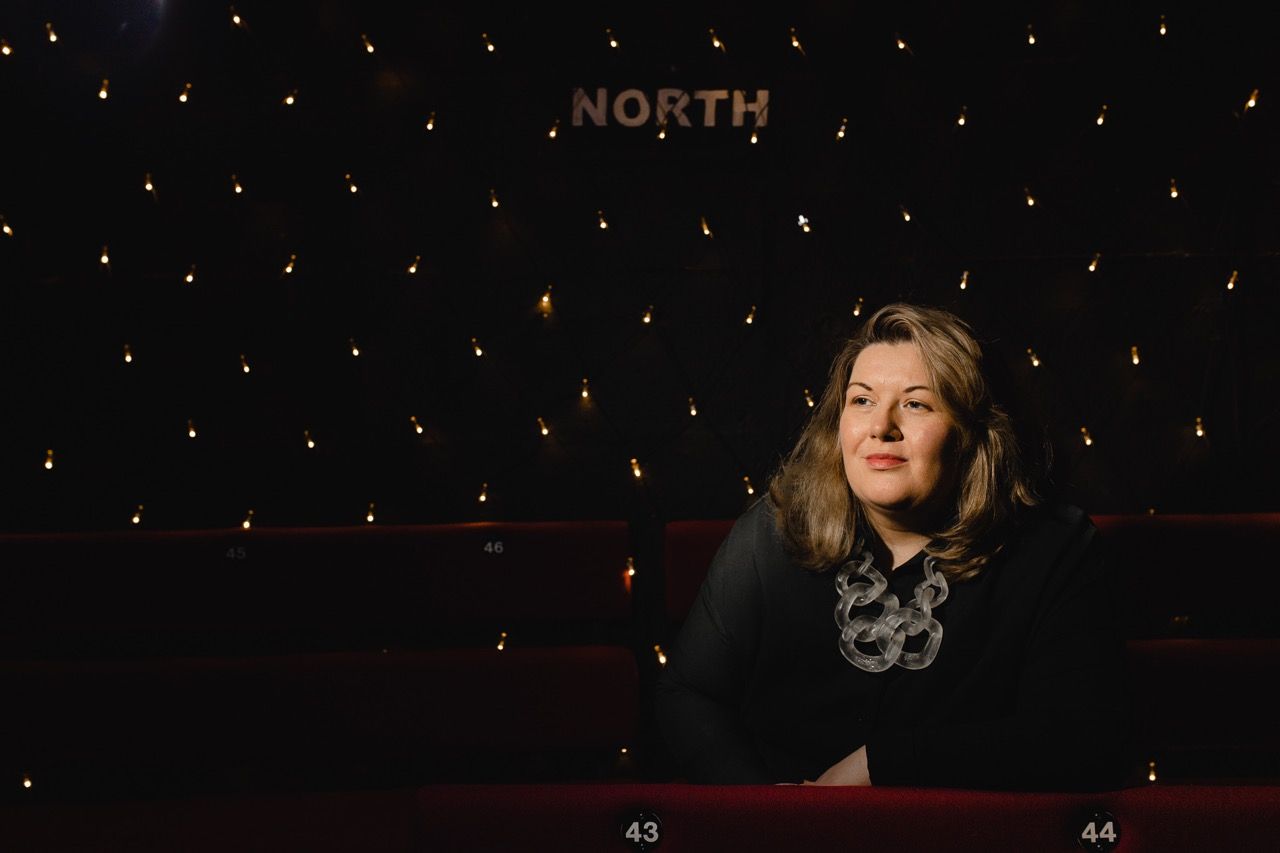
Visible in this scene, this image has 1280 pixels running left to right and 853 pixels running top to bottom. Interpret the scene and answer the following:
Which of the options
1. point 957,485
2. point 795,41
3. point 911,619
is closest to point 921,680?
point 911,619

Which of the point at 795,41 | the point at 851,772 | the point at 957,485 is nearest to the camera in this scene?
the point at 851,772

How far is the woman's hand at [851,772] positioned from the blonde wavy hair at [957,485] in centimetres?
26

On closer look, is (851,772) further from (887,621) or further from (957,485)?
(957,485)

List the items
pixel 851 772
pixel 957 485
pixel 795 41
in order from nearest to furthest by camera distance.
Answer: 1. pixel 851 772
2. pixel 957 485
3. pixel 795 41

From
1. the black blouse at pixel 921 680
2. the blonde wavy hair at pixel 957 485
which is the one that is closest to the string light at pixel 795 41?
the blonde wavy hair at pixel 957 485

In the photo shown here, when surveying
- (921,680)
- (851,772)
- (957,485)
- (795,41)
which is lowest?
(851,772)

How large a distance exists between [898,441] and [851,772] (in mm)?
445

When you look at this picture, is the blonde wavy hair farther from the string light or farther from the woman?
the string light

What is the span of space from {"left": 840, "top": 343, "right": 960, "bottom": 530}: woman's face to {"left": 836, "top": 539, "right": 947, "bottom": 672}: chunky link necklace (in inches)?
3.5

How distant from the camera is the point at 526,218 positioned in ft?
7.03

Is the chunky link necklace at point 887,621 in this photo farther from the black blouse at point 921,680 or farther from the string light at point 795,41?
the string light at point 795,41

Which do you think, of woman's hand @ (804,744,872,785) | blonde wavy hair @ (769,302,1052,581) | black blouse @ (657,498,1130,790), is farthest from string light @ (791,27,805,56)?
woman's hand @ (804,744,872,785)

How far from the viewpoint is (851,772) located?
119cm

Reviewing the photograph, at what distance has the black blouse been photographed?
1.17 meters
